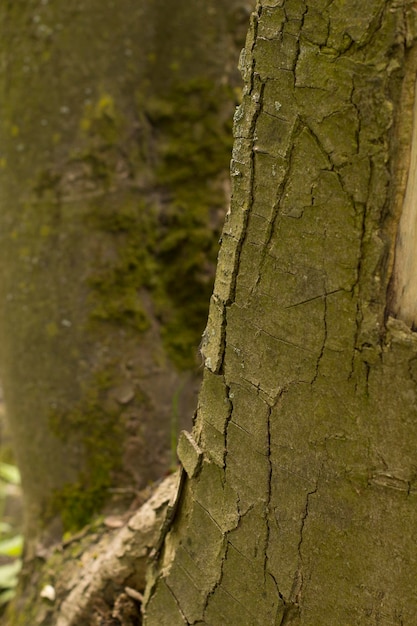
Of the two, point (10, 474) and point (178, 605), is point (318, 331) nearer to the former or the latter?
point (178, 605)

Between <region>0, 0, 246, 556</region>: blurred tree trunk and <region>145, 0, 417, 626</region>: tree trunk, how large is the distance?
88cm

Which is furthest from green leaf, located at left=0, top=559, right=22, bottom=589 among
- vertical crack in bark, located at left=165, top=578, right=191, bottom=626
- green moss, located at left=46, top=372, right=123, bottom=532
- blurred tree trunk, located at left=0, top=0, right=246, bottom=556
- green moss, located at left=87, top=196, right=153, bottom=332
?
vertical crack in bark, located at left=165, top=578, right=191, bottom=626

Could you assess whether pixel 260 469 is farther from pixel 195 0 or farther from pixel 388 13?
pixel 195 0

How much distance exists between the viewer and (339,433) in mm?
875

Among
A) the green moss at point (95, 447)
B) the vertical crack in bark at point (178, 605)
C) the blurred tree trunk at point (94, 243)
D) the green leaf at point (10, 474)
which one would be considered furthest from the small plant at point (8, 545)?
the vertical crack in bark at point (178, 605)

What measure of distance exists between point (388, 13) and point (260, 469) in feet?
2.19

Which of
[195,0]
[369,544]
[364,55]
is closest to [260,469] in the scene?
[369,544]

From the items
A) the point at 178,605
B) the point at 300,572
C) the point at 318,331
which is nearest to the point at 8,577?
the point at 178,605

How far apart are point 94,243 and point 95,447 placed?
2.05 ft

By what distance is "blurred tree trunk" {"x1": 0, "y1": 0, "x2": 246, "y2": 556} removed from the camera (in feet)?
6.10

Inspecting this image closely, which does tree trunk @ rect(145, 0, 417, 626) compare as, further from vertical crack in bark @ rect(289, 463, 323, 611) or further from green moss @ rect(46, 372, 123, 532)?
green moss @ rect(46, 372, 123, 532)

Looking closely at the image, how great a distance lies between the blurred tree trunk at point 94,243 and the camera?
1860 mm

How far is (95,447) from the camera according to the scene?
184 cm

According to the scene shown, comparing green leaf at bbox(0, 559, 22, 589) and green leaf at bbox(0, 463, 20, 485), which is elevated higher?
green leaf at bbox(0, 559, 22, 589)
